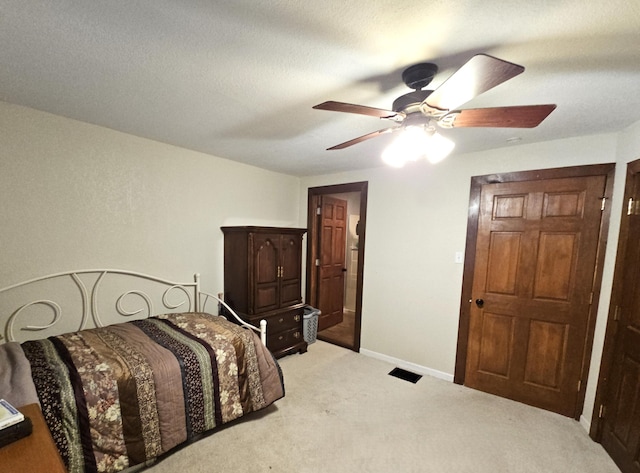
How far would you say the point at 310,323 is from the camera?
11.3ft

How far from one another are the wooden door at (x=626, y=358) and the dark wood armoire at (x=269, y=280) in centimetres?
258

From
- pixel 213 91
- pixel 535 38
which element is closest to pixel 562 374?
pixel 535 38

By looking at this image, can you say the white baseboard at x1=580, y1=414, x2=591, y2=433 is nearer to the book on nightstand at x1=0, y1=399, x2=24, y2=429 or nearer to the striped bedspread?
the striped bedspread

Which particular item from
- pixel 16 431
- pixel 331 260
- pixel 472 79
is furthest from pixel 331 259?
pixel 16 431

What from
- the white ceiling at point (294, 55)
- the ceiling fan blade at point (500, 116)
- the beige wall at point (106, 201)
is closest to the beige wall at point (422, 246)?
the white ceiling at point (294, 55)

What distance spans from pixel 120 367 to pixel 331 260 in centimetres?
275

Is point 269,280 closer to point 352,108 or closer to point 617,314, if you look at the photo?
point 352,108

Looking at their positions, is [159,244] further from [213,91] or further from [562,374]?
[562,374]

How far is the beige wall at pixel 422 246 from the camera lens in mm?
2371

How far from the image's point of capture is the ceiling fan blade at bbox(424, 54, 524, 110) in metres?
0.81

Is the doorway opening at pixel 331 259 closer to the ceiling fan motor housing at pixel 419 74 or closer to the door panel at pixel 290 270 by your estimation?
the door panel at pixel 290 270

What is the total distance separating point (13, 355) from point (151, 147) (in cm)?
174

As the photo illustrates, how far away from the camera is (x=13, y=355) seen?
1.50 meters

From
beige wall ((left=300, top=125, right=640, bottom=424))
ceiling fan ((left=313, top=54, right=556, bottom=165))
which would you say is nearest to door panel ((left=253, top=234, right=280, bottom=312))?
beige wall ((left=300, top=125, right=640, bottom=424))
